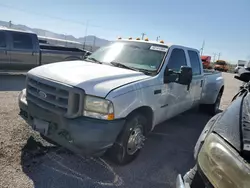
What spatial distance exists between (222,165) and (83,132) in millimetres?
1686

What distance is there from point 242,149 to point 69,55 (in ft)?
33.4

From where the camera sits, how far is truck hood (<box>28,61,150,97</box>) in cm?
293

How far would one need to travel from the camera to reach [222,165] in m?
1.54

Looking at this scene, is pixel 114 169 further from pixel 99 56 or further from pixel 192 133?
pixel 192 133

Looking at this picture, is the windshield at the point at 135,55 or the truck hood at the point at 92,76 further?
the windshield at the point at 135,55

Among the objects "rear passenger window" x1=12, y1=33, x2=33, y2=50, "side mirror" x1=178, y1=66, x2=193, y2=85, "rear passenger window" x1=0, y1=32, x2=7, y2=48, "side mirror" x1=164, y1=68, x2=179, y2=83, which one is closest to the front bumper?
"side mirror" x1=164, y1=68, x2=179, y2=83

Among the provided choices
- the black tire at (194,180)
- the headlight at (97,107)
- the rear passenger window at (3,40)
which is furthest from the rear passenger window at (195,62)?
the rear passenger window at (3,40)

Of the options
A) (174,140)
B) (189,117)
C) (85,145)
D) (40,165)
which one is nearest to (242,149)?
(85,145)

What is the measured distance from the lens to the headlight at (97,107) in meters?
2.90

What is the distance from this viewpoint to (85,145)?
2.84m

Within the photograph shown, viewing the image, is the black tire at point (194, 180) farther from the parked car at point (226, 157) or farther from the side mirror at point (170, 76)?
the side mirror at point (170, 76)

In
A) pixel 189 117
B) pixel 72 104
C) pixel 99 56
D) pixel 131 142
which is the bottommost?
pixel 189 117

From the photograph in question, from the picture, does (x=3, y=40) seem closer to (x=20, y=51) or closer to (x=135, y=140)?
(x=20, y=51)

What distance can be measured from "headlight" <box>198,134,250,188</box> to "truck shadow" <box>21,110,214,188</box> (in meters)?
1.65
